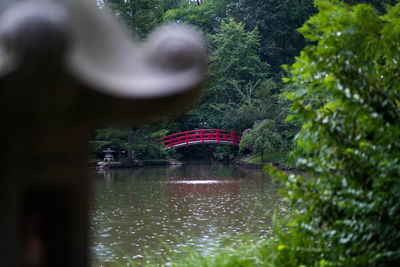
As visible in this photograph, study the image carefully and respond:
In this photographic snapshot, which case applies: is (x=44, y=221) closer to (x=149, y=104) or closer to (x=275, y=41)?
(x=149, y=104)

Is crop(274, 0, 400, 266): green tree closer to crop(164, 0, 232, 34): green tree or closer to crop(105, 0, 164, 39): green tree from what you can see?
crop(105, 0, 164, 39): green tree

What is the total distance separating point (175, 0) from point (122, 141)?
15.4 m

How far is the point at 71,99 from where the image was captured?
123 cm

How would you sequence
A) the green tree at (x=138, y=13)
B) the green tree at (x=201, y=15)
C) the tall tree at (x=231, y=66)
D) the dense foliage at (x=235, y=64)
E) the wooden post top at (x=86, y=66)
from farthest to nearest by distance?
1. the green tree at (x=201, y=15)
2. the tall tree at (x=231, y=66)
3. the dense foliage at (x=235, y=64)
4. the green tree at (x=138, y=13)
5. the wooden post top at (x=86, y=66)

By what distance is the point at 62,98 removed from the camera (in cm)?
121

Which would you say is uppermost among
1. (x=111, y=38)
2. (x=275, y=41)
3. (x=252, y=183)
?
(x=275, y=41)

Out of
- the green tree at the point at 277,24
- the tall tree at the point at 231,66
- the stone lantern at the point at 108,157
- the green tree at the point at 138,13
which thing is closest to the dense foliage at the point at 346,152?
the green tree at the point at 138,13

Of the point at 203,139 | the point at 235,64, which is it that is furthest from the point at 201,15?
the point at 203,139

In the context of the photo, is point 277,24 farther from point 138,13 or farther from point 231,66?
point 138,13

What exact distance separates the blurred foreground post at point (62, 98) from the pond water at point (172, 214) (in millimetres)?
2169

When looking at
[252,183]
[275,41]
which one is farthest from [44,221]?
[275,41]

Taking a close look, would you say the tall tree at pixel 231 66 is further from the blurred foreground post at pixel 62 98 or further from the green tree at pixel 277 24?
the blurred foreground post at pixel 62 98

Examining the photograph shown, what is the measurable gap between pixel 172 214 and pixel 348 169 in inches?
258

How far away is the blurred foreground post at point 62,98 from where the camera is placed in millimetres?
1149
